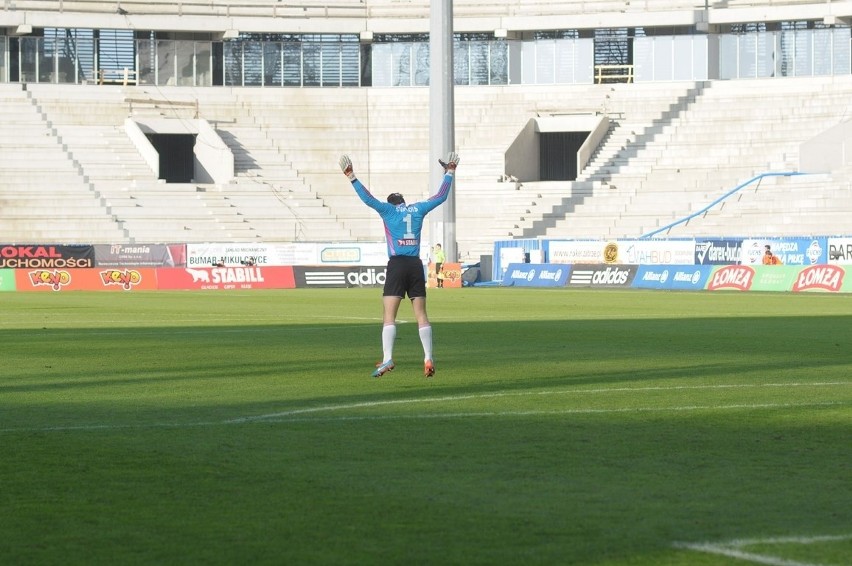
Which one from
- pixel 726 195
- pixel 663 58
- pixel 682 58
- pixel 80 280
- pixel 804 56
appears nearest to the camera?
pixel 80 280

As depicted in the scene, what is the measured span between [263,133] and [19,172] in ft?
42.0

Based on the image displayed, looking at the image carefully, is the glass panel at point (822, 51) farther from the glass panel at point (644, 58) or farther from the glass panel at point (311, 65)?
the glass panel at point (311, 65)

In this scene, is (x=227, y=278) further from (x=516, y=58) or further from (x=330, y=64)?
(x=516, y=58)

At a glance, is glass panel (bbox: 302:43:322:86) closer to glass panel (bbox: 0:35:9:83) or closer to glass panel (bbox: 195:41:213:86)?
glass panel (bbox: 195:41:213:86)

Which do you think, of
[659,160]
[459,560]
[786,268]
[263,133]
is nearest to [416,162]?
[263,133]

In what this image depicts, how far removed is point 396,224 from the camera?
16.1 meters

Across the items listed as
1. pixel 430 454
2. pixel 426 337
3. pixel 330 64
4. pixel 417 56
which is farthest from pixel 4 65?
pixel 430 454

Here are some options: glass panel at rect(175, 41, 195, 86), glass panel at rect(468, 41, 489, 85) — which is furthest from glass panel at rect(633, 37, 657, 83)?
glass panel at rect(175, 41, 195, 86)

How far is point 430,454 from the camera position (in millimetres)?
9836

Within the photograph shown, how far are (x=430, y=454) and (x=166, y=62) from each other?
69458 mm

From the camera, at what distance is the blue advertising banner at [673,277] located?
49812 mm

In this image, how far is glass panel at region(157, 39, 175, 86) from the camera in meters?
76.5

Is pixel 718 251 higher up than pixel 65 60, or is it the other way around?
pixel 65 60

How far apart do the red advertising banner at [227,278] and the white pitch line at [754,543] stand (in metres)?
50.5
